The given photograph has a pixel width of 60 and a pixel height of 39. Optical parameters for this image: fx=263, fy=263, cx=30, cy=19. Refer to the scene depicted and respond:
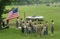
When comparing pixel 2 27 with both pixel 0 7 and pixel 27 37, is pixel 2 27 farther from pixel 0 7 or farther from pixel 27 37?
pixel 27 37

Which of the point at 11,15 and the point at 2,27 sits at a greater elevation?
the point at 11,15

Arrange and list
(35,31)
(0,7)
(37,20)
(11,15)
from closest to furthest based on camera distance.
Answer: (35,31) < (11,15) < (0,7) < (37,20)

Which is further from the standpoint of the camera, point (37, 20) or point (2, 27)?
point (37, 20)

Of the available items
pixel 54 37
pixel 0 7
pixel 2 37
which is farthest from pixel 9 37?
pixel 0 7

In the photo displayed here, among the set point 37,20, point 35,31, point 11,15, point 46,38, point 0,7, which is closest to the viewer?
point 46,38

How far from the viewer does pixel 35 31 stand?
27797 mm

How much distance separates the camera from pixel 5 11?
34.6 meters

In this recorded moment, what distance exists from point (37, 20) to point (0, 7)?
11.5 meters

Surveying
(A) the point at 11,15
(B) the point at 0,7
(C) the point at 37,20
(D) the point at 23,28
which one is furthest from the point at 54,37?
(C) the point at 37,20

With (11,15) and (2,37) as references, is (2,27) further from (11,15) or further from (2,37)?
(2,37)

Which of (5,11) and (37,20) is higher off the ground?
(5,11)

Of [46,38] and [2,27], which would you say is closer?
[46,38]

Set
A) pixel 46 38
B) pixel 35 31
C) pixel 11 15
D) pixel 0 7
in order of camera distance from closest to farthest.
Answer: pixel 46 38 → pixel 35 31 → pixel 11 15 → pixel 0 7

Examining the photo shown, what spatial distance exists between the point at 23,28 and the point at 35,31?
140 cm
